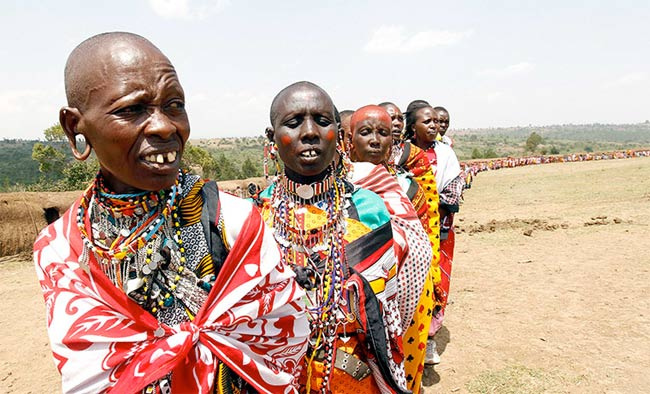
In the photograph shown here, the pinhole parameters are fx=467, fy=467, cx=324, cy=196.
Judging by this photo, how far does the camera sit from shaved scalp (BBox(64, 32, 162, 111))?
125 cm

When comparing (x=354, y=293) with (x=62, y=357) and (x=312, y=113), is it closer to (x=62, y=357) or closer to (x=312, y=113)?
(x=312, y=113)

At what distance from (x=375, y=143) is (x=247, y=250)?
1.91m

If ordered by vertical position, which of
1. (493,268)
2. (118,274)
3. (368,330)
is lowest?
(493,268)

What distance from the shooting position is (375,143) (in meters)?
3.13

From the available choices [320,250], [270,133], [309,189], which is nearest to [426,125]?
[270,133]

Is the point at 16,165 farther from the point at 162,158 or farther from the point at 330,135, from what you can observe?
the point at 162,158

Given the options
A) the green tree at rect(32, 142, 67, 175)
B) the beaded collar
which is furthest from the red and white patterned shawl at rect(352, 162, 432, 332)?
the green tree at rect(32, 142, 67, 175)

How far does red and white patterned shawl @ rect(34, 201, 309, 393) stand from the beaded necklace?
0.45 meters

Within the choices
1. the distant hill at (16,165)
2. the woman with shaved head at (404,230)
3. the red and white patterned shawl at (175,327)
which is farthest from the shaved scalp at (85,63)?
the distant hill at (16,165)

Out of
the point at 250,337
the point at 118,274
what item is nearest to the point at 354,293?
the point at 250,337

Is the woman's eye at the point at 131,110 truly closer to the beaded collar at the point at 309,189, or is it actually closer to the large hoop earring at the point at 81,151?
the large hoop earring at the point at 81,151

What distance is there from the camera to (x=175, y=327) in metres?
1.38

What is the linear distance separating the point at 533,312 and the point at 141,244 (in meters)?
5.16

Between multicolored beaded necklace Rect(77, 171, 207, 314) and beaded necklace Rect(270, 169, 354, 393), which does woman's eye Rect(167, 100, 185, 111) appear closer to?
multicolored beaded necklace Rect(77, 171, 207, 314)
